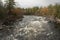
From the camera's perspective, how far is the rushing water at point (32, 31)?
5070 mm

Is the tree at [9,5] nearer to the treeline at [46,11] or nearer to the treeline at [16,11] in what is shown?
the treeline at [16,11]

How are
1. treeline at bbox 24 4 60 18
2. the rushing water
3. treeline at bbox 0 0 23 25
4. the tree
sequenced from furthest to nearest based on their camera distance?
the tree
treeline at bbox 24 4 60 18
treeline at bbox 0 0 23 25
the rushing water

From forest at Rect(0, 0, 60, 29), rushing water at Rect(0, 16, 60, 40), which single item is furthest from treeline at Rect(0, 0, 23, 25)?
rushing water at Rect(0, 16, 60, 40)

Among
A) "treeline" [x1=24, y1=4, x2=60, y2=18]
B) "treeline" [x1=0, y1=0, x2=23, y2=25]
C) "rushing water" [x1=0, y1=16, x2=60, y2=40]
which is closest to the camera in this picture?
"rushing water" [x1=0, y1=16, x2=60, y2=40]

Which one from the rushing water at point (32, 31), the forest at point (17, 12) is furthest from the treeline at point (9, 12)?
the rushing water at point (32, 31)

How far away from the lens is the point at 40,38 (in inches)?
199

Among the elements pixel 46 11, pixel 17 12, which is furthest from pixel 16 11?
pixel 46 11

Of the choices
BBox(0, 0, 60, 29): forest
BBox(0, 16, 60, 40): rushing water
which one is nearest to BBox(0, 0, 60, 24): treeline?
BBox(0, 0, 60, 29): forest

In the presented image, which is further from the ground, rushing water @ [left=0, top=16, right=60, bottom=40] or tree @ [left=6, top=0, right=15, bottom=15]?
tree @ [left=6, top=0, right=15, bottom=15]

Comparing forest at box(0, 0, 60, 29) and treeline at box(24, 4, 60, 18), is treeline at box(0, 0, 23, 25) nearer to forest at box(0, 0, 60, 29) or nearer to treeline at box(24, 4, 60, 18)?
forest at box(0, 0, 60, 29)

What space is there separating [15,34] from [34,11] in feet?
5.08

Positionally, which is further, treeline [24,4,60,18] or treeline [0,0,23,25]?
treeline [24,4,60,18]

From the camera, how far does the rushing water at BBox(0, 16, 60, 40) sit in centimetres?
507

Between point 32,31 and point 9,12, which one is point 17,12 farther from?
point 32,31
